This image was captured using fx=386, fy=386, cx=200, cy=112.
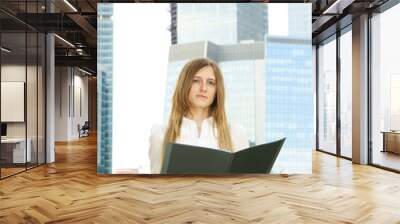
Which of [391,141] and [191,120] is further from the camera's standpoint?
[391,141]

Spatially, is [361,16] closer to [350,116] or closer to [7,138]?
[350,116]

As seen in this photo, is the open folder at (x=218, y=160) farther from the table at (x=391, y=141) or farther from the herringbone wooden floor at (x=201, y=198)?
the table at (x=391, y=141)

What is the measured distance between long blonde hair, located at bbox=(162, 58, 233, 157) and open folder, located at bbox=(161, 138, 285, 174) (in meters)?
0.17

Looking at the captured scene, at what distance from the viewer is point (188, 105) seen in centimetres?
611

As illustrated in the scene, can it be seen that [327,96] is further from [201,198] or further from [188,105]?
[201,198]

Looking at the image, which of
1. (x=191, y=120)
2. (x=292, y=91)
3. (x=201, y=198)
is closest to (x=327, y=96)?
(x=292, y=91)

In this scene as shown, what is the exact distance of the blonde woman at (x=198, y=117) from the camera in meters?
6.11

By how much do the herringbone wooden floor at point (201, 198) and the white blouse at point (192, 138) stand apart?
1.31 feet

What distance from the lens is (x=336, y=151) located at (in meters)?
9.70

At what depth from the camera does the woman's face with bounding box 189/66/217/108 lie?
240 inches

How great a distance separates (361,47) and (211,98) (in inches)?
151

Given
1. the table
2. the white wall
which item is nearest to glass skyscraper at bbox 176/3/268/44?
the table

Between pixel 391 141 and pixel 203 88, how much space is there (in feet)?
12.8

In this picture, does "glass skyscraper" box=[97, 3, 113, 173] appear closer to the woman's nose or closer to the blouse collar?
the blouse collar
